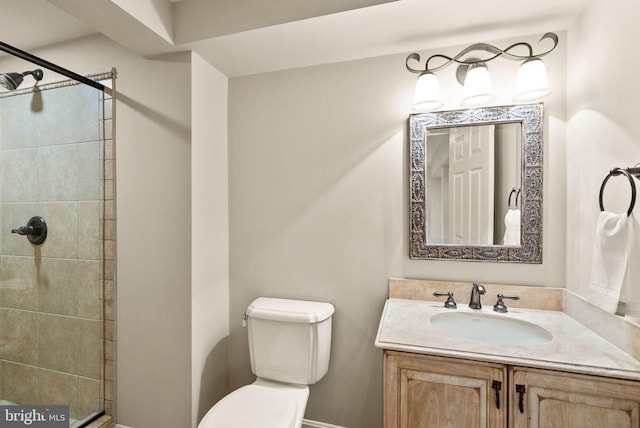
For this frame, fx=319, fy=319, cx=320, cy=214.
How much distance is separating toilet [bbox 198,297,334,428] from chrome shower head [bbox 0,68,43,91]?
1.69 m

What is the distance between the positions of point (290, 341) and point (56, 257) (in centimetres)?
139

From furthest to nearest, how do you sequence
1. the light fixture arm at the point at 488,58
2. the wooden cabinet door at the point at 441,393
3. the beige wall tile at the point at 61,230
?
the beige wall tile at the point at 61,230 < the light fixture arm at the point at 488,58 < the wooden cabinet door at the point at 441,393

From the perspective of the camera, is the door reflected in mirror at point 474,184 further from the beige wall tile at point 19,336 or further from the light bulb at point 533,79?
the beige wall tile at point 19,336

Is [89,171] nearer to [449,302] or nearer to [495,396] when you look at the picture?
[449,302]

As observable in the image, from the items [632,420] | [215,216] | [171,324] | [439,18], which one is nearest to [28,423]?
[171,324]

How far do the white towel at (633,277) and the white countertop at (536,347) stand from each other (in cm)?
17

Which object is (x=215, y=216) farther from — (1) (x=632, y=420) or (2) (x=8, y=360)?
(1) (x=632, y=420)

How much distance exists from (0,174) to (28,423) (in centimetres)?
127

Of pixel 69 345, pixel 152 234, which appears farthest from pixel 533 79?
pixel 69 345

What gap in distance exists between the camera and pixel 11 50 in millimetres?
1350

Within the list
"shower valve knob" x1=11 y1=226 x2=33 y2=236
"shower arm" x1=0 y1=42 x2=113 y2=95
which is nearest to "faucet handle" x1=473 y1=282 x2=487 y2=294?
"shower arm" x1=0 y1=42 x2=113 y2=95

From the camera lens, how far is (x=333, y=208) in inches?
71.0

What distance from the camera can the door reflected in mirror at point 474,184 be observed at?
5.09ft

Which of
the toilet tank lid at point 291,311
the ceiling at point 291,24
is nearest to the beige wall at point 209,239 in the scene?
the ceiling at point 291,24
